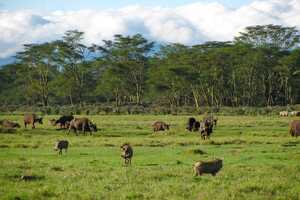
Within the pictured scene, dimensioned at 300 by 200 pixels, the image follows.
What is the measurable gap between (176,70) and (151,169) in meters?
55.3

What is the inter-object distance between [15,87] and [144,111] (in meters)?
37.7

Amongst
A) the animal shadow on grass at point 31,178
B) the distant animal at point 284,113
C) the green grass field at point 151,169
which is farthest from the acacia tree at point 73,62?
the animal shadow on grass at point 31,178

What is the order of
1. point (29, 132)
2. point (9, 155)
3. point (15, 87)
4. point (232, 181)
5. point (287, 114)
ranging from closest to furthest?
→ point (232, 181) < point (9, 155) < point (29, 132) < point (287, 114) < point (15, 87)

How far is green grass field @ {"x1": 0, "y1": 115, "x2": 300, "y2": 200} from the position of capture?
14094 mm

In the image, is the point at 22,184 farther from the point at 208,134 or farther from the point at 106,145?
the point at 208,134

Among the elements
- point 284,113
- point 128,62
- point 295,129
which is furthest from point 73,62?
point 295,129

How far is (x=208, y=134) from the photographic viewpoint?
3238 centimetres

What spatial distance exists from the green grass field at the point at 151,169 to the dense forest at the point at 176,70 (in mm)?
41792

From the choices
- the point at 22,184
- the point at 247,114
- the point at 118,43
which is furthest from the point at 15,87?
the point at 22,184

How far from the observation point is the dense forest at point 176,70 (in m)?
74.2

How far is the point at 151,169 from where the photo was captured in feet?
62.1

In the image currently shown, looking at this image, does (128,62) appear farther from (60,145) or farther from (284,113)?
(60,145)

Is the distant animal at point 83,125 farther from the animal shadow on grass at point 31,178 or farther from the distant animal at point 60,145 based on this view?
the animal shadow on grass at point 31,178

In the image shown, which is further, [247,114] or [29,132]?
[247,114]
